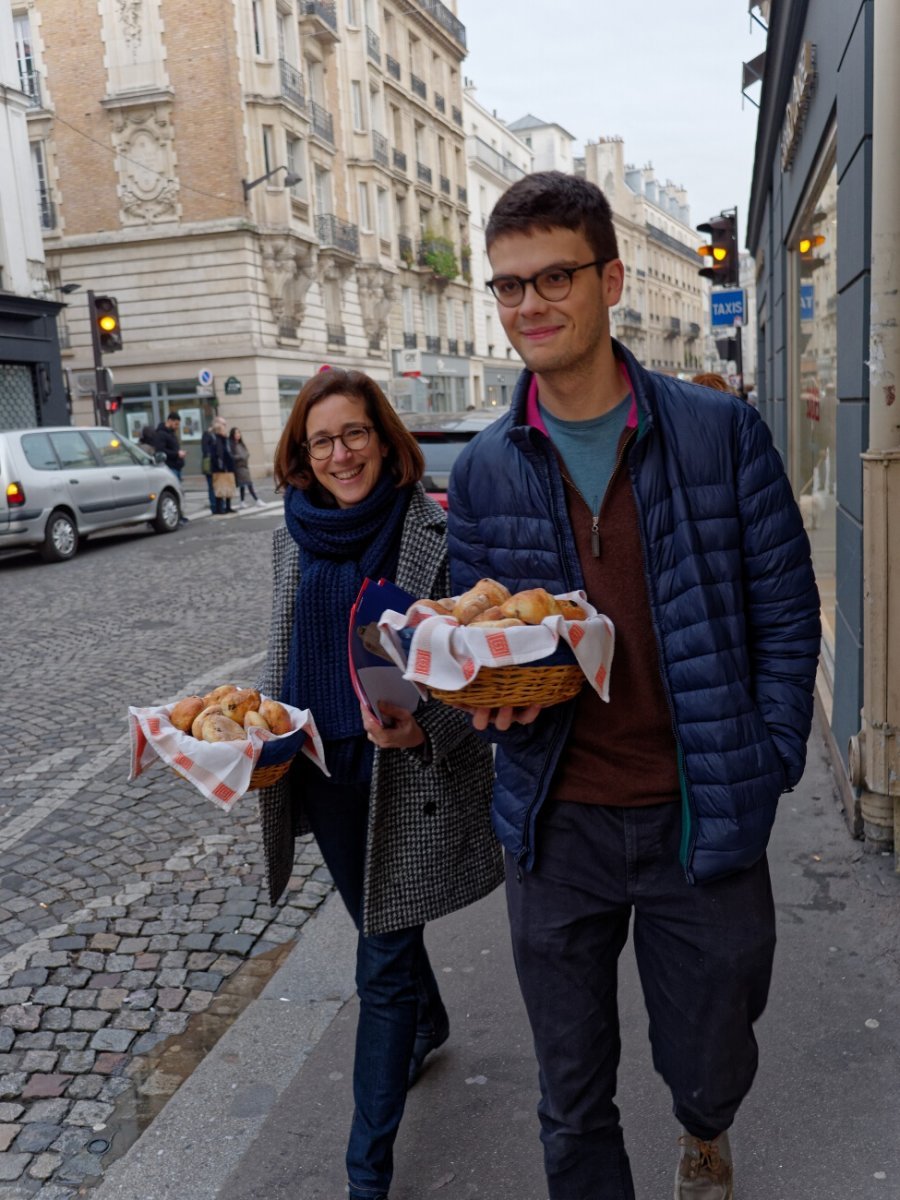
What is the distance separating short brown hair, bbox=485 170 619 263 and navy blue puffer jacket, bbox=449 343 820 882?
0.25 m

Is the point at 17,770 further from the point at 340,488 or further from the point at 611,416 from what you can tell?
the point at 611,416

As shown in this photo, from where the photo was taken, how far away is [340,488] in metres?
Answer: 2.65

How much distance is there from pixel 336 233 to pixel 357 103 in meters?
7.28

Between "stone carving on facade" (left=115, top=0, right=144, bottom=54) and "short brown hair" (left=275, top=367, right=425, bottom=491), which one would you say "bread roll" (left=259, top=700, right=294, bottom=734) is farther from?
"stone carving on facade" (left=115, top=0, right=144, bottom=54)

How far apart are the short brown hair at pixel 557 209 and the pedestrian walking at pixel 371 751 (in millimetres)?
696

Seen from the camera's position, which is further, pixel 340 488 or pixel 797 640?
pixel 340 488

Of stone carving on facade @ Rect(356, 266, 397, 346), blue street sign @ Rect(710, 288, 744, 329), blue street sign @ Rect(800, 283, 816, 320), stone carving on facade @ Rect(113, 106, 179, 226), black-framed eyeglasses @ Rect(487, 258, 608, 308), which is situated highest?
stone carving on facade @ Rect(113, 106, 179, 226)

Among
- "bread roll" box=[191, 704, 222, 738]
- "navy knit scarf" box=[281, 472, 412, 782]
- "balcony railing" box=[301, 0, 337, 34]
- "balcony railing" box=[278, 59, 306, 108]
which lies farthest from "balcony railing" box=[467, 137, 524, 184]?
"bread roll" box=[191, 704, 222, 738]

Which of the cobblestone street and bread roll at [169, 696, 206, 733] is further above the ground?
bread roll at [169, 696, 206, 733]

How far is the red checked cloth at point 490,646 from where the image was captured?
1.89 metres

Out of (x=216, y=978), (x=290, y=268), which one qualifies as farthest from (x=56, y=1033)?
(x=290, y=268)

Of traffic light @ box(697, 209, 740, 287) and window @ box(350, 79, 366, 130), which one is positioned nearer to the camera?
traffic light @ box(697, 209, 740, 287)

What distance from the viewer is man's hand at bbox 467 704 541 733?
1.99m

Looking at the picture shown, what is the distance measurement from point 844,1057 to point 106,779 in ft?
12.8
